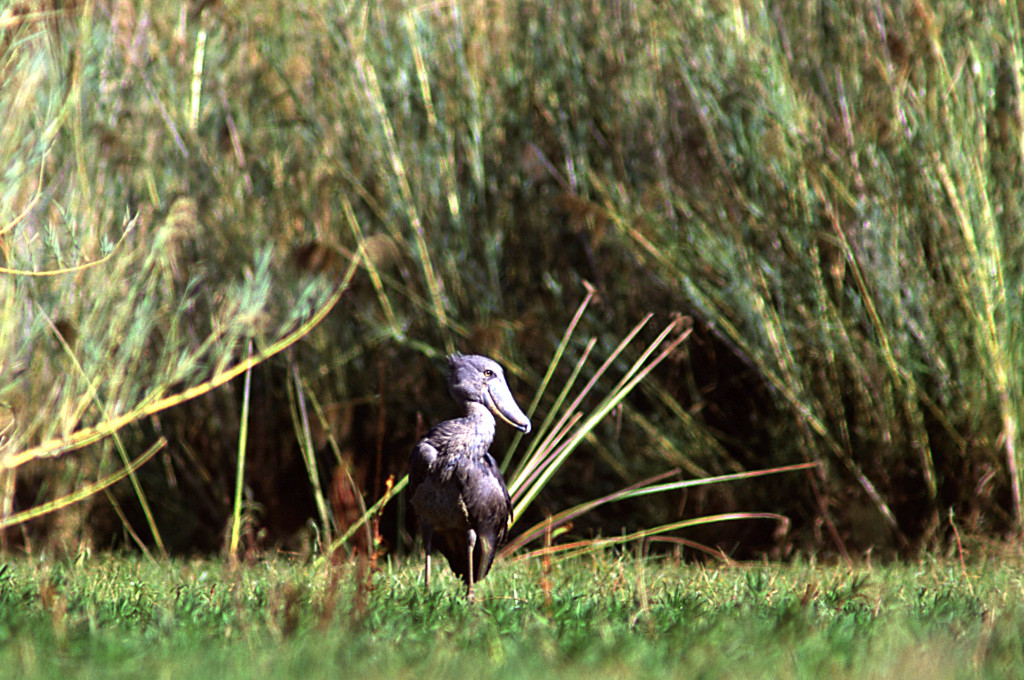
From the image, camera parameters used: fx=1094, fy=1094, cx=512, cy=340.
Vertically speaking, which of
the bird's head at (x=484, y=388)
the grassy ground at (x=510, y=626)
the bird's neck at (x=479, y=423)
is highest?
the bird's head at (x=484, y=388)

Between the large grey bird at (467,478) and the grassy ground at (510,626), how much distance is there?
147 mm

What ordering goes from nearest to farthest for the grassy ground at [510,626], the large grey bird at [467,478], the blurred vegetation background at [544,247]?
the grassy ground at [510,626] → the large grey bird at [467,478] → the blurred vegetation background at [544,247]

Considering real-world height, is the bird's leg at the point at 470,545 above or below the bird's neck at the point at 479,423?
below

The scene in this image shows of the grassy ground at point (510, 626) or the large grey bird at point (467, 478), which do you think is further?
the large grey bird at point (467, 478)

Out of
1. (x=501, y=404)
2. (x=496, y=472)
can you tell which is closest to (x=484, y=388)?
(x=501, y=404)

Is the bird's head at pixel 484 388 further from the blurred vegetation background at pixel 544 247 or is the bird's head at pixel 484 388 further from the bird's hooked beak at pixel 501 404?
the blurred vegetation background at pixel 544 247

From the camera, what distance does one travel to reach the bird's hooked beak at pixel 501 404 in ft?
10.3

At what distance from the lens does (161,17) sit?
5.13 m

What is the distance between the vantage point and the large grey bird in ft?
9.85

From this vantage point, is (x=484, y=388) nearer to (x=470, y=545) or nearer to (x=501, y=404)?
(x=501, y=404)

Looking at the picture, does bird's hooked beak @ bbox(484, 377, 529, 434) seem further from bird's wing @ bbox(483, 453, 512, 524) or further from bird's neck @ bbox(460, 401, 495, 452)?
bird's wing @ bbox(483, 453, 512, 524)

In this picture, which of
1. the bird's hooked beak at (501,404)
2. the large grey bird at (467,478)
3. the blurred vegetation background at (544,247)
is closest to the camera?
the large grey bird at (467,478)

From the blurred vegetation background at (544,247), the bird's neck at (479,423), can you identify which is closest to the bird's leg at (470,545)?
the bird's neck at (479,423)

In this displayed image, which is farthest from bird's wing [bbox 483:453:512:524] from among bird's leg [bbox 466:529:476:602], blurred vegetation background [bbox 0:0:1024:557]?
blurred vegetation background [bbox 0:0:1024:557]
